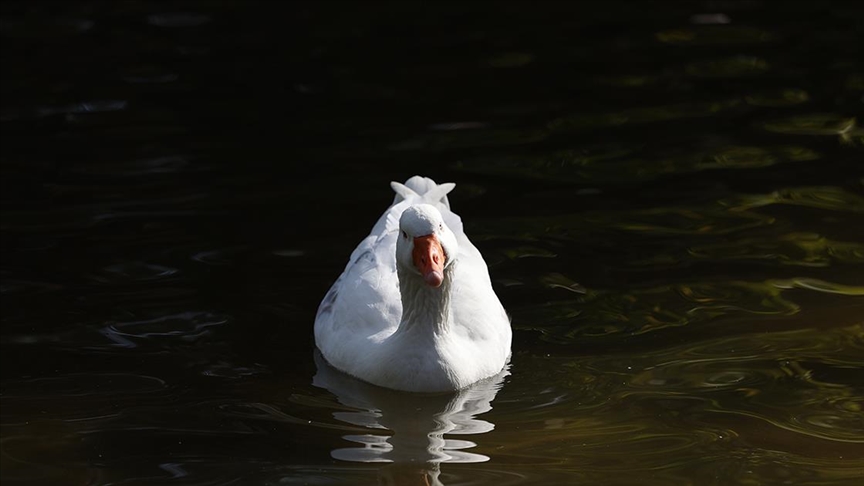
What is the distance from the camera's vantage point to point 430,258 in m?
7.11

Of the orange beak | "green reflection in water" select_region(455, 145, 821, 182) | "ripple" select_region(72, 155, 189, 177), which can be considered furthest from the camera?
"ripple" select_region(72, 155, 189, 177)

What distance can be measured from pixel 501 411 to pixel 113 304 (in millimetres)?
3004

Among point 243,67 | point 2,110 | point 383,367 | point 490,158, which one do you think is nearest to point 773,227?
point 490,158

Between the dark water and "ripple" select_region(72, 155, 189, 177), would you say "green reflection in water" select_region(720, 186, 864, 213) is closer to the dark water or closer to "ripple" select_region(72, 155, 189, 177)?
the dark water

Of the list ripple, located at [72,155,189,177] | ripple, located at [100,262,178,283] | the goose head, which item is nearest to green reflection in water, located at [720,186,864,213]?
the goose head

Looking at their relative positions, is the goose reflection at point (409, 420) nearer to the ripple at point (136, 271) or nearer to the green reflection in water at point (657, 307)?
the green reflection in water at point (657, 307)

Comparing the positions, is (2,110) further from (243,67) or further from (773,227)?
(773,227)

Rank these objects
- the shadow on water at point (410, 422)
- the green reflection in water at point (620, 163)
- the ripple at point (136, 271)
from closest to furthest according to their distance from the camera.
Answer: the shadow on water at point (410, 422)
the ripple at point (136, 271)
the green reflection in water at point (620, 163)

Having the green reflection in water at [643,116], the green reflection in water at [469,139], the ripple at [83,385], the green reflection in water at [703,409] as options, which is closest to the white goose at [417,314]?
the green reflection in water at [703,409]

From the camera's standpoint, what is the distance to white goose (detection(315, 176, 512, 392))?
7.25m

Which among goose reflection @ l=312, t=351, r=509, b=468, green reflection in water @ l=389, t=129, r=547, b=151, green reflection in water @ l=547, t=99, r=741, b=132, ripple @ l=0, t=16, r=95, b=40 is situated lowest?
goose reflection @ l=312, t=351, r=509, b=468

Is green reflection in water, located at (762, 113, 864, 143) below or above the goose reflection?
above

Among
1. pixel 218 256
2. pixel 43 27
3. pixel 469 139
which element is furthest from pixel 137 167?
pixel 43 27

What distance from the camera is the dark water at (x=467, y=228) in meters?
6.84
